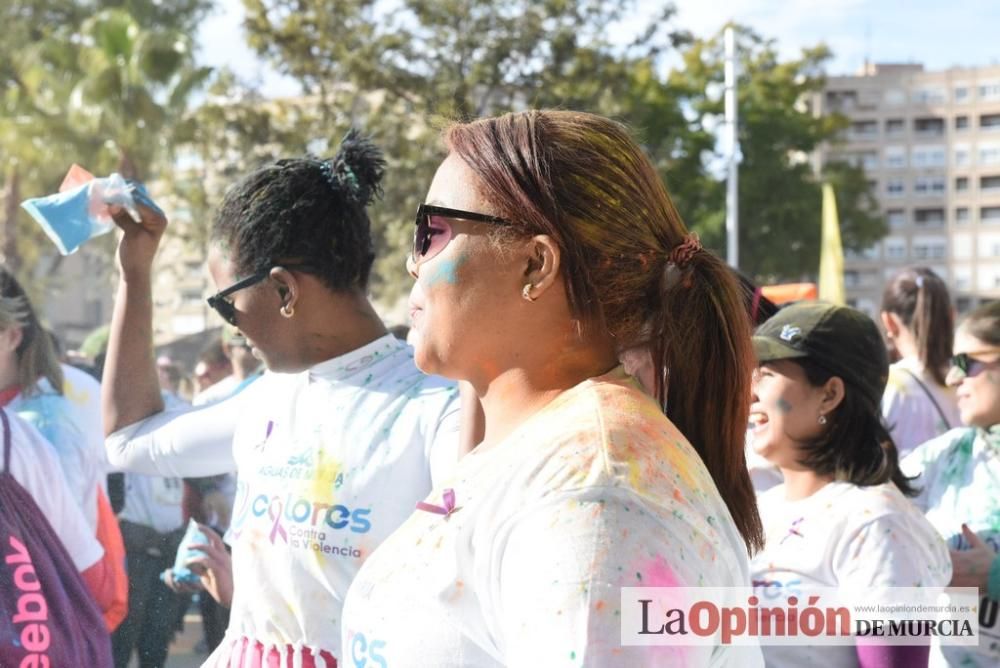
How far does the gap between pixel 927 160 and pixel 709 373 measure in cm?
10358

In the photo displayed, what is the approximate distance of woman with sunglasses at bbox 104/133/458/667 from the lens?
7.51 feet

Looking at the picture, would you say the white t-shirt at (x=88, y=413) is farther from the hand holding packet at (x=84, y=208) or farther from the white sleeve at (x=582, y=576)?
the white sleeve at (x=582, y=576)

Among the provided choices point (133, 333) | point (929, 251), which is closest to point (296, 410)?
point (133, 333)

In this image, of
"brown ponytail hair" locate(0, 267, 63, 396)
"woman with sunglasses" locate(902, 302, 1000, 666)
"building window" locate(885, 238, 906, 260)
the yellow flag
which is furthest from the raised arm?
"building window" locate(885, 238, 906, 260)

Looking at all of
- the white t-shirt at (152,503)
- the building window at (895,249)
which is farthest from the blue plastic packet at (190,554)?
the building window at (895,249)

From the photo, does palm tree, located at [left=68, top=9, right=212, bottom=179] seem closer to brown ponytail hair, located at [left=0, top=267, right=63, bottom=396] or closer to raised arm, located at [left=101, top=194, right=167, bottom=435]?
brown ponytail hair, located at [left=0, top=267, right=63, bottom=396]

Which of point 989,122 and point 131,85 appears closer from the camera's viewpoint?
point 131,85

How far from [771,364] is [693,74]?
2246 centimetres

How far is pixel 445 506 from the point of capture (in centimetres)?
144

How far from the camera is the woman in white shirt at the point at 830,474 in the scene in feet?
8.81

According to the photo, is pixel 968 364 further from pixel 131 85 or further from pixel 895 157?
pixel 895 157

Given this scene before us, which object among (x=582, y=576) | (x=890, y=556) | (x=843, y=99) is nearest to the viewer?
(x=582, y=576)

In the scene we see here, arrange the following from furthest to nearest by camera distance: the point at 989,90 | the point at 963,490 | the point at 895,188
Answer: the point at 895,188
the point at 989,90
the point at 963,490

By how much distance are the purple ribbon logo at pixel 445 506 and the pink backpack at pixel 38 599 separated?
5.86ft
